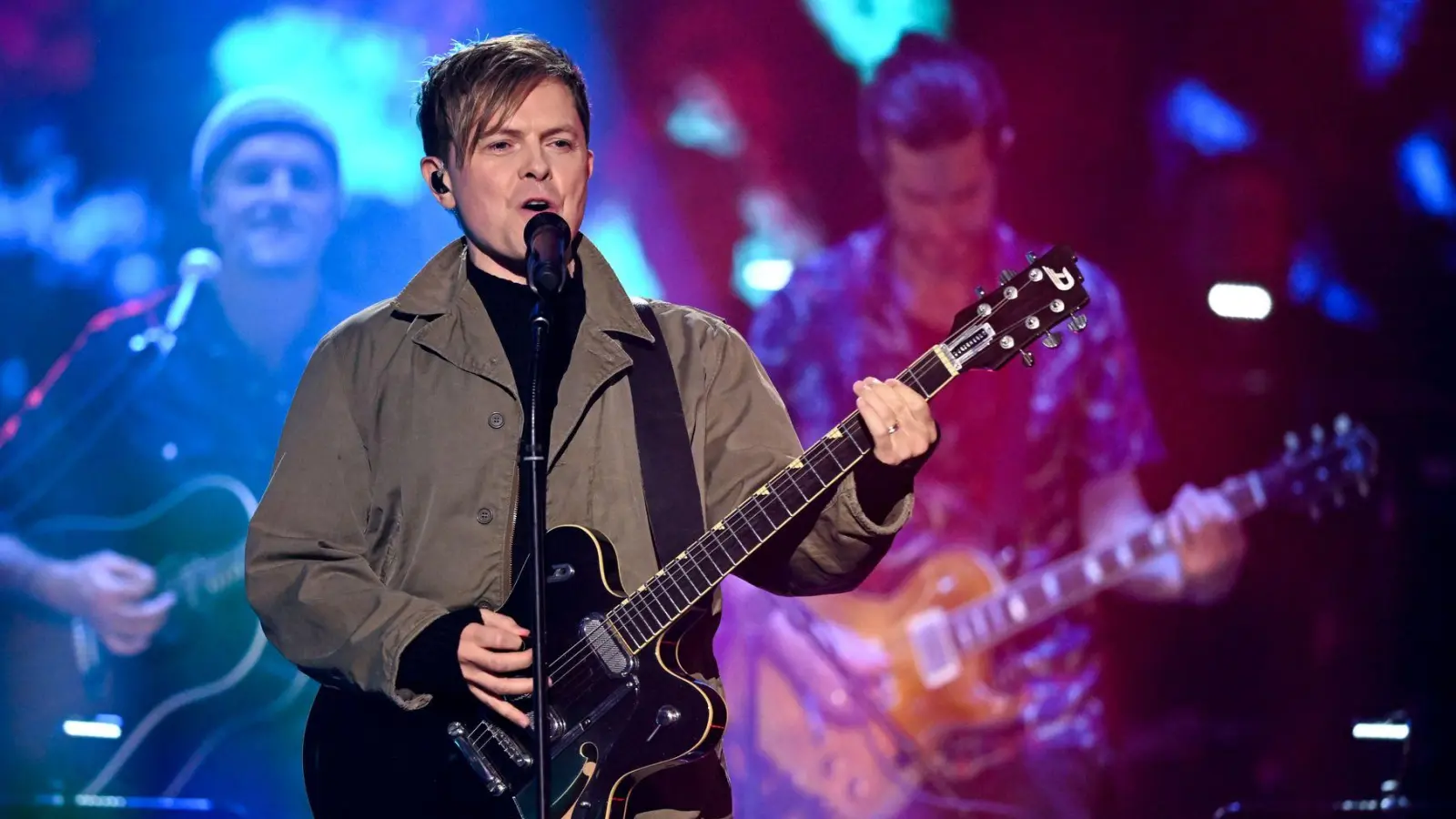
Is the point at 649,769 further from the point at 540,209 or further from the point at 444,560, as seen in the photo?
the point at 540,209

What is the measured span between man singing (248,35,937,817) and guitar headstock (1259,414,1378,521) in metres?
2.69

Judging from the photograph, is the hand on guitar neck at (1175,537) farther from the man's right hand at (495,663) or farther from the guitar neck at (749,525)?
the man's right hand at (495,663)

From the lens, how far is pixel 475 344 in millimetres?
2541

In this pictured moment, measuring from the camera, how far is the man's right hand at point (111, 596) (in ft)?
15.4

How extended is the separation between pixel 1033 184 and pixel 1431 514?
1908mm

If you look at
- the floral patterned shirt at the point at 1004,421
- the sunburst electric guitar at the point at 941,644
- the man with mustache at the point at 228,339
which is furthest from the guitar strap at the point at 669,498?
the man with mustache at the point at 228,339

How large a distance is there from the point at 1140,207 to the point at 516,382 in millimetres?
2959

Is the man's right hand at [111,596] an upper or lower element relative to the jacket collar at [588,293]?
upper

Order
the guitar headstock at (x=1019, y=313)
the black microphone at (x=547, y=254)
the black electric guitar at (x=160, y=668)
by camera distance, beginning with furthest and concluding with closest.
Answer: the black electric guitar at (x=160, y=668), the guitar headstock at (x=1019, y=313), the black microphone at (x=547, y=254)

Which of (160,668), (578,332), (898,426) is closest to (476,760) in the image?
(578,332)

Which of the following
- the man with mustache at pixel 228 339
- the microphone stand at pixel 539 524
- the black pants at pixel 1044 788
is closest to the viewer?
the microphone stand at pixel 539 524

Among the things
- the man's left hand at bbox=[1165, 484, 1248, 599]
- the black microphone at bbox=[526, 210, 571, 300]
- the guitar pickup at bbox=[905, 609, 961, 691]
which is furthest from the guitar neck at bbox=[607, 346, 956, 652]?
the man's left hand at bbox=[1165, 484, 1248, 599]

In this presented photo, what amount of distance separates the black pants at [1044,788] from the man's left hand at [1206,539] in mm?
746

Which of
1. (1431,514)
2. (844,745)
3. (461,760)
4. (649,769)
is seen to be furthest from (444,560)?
(1431,514)
